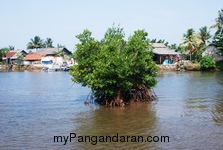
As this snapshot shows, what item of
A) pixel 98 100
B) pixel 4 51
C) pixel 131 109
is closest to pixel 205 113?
pixel 131 109

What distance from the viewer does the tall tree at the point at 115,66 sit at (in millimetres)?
19297

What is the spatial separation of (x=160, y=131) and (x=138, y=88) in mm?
7861

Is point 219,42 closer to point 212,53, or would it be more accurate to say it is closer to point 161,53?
point 212,53

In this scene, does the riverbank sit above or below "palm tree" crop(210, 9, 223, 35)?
below

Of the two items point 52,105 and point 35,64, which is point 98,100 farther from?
point 35,64

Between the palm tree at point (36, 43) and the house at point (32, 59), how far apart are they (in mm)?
17469

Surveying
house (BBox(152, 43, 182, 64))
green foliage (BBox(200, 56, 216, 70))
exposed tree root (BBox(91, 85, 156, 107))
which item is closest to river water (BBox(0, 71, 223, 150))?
exposed tree root (BBox(91, 85, 156, 107))

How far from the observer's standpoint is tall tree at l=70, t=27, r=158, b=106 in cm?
1930

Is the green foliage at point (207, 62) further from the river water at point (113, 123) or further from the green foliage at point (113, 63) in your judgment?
the green foliage at point (113, 63)

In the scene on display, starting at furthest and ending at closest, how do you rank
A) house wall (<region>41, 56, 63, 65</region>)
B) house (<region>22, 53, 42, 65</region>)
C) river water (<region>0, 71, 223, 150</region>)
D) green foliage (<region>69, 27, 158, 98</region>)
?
1. house (<region>22, 53, 42, 65</region>)
2. house wall (<region>41, 56, 63, 65</region>)
3. green foliage (<region>69, 27, 158, 98</region>)
4. river water (<region>0, 71, 223, 150</region>)

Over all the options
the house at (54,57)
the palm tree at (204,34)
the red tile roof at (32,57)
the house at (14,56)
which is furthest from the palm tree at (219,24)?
the house at (14,56)

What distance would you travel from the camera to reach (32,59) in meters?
83.6

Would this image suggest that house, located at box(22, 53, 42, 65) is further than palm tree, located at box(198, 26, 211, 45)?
Yes

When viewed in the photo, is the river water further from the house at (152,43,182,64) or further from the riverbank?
the riverbank
